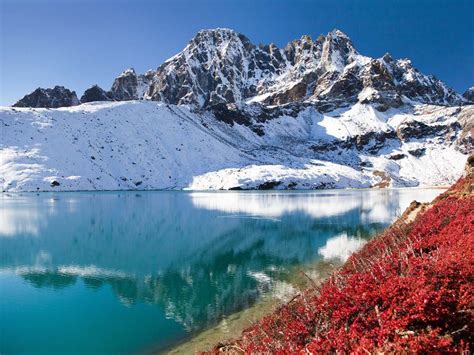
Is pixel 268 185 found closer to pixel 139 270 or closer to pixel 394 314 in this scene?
pixel 139 270

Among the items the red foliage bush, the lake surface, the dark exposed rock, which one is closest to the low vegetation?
the red foliage bush

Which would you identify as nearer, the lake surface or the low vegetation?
the low vegetation

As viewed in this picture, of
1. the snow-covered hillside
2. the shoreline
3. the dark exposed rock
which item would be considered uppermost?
the snow-covered hillside

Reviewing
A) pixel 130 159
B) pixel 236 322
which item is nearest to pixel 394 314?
pixel 236 322

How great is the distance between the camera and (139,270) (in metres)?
28.5

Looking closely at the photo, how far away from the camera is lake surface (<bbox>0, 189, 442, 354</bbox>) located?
1762 centimetres

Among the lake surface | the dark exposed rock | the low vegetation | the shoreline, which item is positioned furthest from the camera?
the dark exposed rock

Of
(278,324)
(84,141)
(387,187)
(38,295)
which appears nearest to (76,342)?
(38,295)

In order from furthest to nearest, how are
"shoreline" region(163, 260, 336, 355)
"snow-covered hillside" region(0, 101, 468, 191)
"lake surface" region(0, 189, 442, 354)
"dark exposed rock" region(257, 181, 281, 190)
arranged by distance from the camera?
"dark exposed rock" region(257, 181, 281, 190), "snow-covered hillside" region(0, 101, 468, 191), "lake surface" region(0, 189, 442, 354), "shoreline" region(163, 260, 336, 355)

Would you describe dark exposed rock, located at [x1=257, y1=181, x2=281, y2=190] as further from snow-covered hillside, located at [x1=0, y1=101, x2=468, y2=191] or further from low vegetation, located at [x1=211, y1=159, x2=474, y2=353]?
low vegetation, located at [x1=211, y1=159, x2=474, y2=353]

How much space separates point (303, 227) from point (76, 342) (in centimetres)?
3579

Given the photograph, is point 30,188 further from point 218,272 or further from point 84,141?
point 218,272

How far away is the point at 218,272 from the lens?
93.0 feet

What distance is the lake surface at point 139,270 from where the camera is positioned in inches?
694
